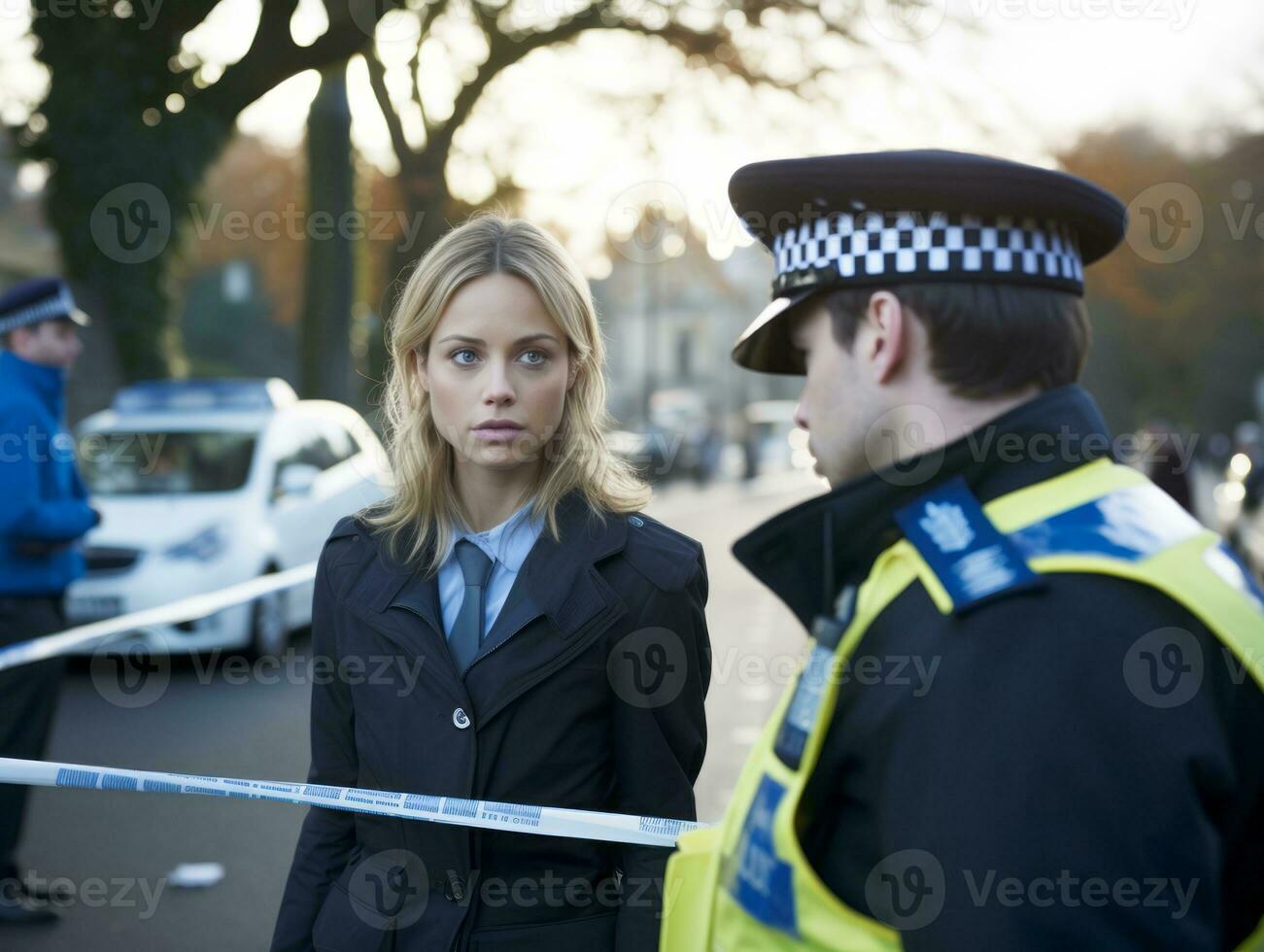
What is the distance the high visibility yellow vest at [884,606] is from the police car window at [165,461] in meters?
8.80

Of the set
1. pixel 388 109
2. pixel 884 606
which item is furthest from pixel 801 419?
pixel 388 109

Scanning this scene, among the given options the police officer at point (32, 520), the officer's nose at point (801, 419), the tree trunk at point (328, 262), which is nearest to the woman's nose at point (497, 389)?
the officer's nose at point (801, 419)

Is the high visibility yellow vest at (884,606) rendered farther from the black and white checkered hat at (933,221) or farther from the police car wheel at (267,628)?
the police car wheel at (267,628)

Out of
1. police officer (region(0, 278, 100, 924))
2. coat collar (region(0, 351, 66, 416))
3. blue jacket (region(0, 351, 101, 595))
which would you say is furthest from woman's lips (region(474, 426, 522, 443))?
coat collar (region(0, 351, 66, 416))

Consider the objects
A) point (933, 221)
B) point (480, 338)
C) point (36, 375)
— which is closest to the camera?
point (933, 221)

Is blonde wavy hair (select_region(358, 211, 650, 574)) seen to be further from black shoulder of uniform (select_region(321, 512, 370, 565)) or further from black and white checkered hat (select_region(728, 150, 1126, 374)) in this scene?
black and white checkered hat (select_region(728, 150, 1126, 374))

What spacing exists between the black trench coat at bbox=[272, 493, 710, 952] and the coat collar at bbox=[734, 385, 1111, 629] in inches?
29.5

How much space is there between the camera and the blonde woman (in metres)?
2.17

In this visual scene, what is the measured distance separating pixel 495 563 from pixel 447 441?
32 cm

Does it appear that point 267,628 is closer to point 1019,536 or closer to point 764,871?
point 764,871

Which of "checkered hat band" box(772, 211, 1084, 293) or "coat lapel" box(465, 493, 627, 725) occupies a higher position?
"checkered hat band" box(772, 211, 1084, 293)

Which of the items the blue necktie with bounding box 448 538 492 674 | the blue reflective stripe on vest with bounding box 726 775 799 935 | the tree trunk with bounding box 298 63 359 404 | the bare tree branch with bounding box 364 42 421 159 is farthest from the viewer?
the tree trunk with bounding box 298 63 359 404

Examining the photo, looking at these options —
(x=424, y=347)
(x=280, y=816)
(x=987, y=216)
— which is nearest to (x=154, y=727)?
(x=280, y=816)

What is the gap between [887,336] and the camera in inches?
57.8
